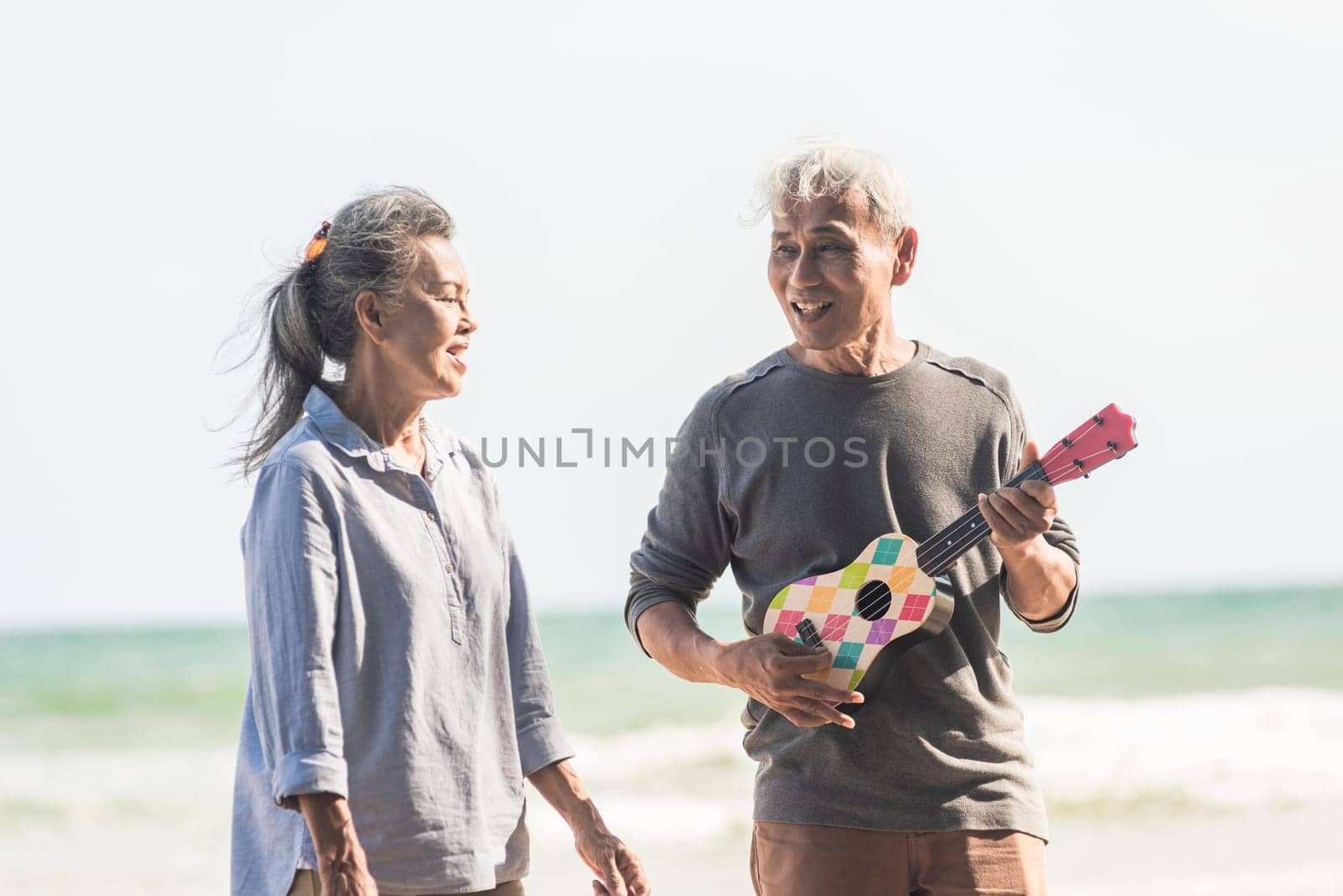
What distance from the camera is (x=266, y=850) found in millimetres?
2174

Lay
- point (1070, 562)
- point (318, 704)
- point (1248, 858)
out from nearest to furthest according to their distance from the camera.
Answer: point (318, 704)
point (1070, 562)
point (1248, 858)

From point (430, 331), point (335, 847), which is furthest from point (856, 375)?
point (335, 847)

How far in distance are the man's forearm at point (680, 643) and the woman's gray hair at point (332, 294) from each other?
2.25 feet

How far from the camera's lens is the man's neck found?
103 inches

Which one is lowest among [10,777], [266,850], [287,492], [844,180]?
[10,777]

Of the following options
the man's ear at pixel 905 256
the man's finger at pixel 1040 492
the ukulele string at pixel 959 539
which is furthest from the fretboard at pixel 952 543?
the man's ear at pixel 905 256

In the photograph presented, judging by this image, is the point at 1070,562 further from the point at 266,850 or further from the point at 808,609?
the point at 266,850

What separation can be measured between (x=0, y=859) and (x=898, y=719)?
8.14m

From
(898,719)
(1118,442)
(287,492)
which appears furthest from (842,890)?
(287,492)

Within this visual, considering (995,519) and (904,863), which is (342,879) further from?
(995,519)

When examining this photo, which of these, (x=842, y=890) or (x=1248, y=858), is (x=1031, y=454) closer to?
(x=842, y=890)

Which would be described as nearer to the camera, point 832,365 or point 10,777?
point 832,365

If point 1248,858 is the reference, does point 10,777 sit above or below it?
below

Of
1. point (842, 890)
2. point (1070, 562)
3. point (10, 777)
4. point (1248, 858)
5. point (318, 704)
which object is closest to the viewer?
point (318, 704)
